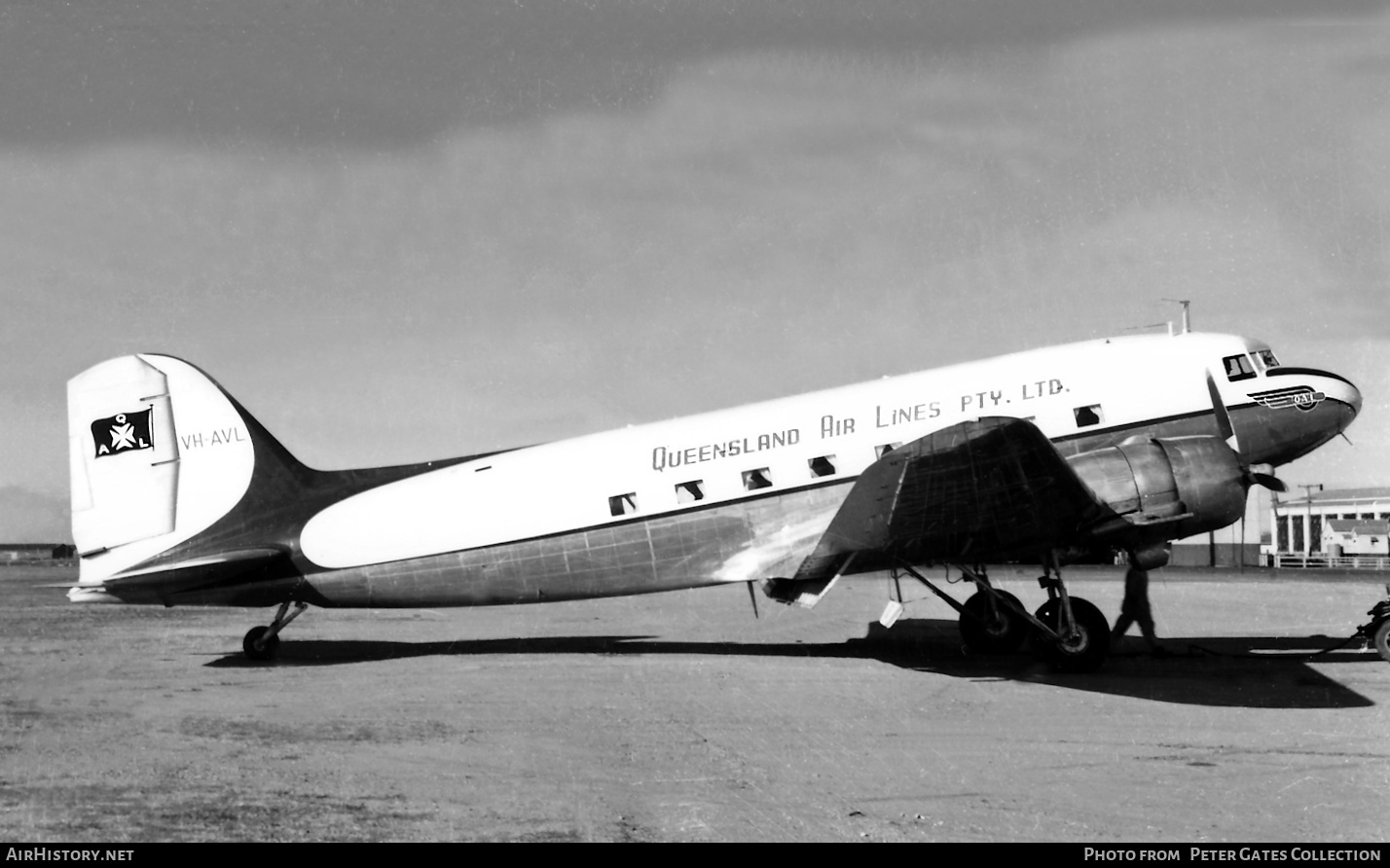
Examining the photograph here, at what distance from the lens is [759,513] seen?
13000mm

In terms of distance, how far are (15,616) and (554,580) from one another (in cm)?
1435

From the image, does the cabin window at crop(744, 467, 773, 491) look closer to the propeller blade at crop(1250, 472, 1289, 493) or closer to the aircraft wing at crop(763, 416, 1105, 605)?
the aircraft wing at crop(763, 416, 1105, 605)

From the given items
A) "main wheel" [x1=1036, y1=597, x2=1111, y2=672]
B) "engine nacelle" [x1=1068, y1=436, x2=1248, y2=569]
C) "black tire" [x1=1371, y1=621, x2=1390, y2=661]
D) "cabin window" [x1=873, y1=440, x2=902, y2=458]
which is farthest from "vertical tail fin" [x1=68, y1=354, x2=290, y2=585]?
"black tire" [x1=1371, y1=621, x2=1390, y2=661]

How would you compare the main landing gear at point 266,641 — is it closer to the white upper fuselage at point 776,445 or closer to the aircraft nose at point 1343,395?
the white upper fuselage at point 776,445

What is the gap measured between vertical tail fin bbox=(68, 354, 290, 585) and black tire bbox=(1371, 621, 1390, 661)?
14.5 meters

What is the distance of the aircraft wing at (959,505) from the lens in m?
10.6

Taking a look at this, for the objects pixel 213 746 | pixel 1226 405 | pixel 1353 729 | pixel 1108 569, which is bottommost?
pixel 1108 569

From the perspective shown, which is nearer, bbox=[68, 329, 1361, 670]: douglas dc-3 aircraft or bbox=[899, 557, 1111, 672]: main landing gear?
bbox=[899, 557, 1111, 672]: main landing gear

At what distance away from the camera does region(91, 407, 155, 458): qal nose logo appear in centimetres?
1328

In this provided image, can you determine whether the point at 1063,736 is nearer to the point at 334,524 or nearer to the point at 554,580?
the point at 554,580

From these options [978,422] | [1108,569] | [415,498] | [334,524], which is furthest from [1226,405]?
[1108,569]

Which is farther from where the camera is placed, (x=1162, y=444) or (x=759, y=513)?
(x=759, y=513)

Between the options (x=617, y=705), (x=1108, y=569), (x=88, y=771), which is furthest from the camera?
(x=1108, y=569)

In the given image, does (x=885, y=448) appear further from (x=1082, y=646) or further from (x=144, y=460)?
(x=144, y=460)
